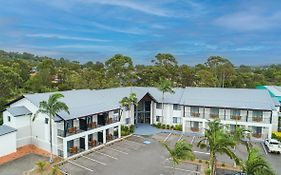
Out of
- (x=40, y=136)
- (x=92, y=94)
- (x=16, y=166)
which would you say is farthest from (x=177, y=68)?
(x=16, y=166)

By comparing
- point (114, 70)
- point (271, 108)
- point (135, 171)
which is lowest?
point (135, 171)

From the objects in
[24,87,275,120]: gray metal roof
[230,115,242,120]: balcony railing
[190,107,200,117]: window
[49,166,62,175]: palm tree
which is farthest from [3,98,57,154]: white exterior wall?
[230,115,242,120]: balcony railing

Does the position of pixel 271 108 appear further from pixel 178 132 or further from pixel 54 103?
pixel 54 103

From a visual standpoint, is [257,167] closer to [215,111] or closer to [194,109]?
[215,111]

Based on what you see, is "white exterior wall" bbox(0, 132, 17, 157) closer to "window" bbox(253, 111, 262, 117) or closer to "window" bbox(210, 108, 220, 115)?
"window" bbox(210, 108, 220, 115)

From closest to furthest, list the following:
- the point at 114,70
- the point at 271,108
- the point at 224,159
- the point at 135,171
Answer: the point at 135,171 < the point at 224,159 < the point at 271,108 < the point at 114,70

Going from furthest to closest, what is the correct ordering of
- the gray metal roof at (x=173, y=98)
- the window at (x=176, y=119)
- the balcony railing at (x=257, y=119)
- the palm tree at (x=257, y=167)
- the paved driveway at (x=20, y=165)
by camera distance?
the window at (x=176, y=119) → the balcony railing at (x=257, y=119) → the gray metal roof at (x=173, y=98) → the paved driveway at (x=20, y=165) → the palm tree at (x=257, y=167)

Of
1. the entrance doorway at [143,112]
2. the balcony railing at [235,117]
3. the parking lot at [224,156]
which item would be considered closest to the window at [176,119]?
the parking lot at [224,156]

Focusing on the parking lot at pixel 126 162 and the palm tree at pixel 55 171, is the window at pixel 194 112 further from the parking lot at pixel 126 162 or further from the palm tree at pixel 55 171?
the palm tree at pixel 55 171
